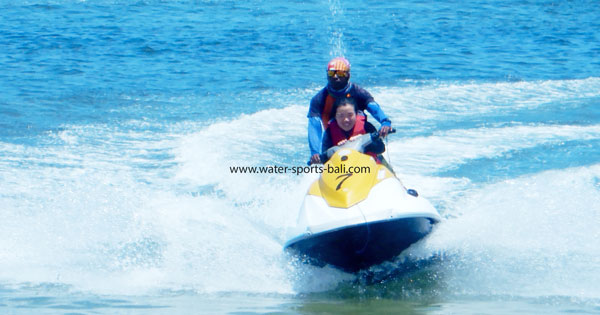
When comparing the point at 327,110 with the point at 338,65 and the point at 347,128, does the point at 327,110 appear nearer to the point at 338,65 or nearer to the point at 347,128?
the point at 347,128

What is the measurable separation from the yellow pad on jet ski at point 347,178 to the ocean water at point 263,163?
43cm

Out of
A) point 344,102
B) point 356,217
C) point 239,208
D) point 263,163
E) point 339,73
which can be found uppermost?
point 263,163

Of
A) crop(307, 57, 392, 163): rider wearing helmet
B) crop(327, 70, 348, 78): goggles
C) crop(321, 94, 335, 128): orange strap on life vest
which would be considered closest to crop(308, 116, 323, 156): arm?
crop(307, 57, 392, 163): rider wearing helmet

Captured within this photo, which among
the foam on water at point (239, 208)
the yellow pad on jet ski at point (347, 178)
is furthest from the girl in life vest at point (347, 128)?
the foam on water at point (239, 208)

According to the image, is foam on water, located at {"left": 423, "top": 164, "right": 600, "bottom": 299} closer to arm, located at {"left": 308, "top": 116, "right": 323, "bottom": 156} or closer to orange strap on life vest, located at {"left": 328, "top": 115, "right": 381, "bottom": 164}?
orange strap on life vest, located at {"left": 328, "top": 115, "right": 381, "bottom": 164}

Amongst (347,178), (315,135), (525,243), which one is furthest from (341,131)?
(525,243)

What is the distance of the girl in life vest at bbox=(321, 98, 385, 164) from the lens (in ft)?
17.7

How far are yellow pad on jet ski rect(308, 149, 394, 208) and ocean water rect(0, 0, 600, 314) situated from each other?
0.43 m

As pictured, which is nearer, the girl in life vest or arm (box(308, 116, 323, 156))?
the girl in life vest

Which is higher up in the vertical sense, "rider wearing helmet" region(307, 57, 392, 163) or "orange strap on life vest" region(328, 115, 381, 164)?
"rider wearing helmet" region(307, 57, 392, 163)

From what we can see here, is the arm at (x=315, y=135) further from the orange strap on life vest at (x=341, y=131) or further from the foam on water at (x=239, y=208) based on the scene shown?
the foam on water at (x=239, y=208)

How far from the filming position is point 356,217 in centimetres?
453

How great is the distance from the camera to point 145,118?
1050 cm

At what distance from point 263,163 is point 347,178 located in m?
3.40
